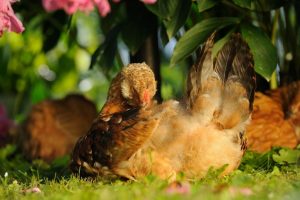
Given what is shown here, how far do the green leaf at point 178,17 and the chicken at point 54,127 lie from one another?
1.83 metres

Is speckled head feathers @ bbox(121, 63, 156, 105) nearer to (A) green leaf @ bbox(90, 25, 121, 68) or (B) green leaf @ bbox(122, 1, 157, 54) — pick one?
(B) green leaf @ bbox(122, 1, 157, 54)

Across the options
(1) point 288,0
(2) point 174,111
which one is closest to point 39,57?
(1) point 288,0

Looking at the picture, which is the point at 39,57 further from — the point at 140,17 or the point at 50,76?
the point at 140,17

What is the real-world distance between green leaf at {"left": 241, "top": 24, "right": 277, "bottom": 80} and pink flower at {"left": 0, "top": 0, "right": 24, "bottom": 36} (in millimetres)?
1311

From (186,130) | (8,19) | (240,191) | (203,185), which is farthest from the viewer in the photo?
(186,130)

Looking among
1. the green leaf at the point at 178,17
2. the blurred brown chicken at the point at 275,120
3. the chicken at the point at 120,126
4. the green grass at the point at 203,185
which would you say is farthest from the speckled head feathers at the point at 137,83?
the blurred brown chicken at the point at 275,120

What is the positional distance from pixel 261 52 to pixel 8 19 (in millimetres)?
1426

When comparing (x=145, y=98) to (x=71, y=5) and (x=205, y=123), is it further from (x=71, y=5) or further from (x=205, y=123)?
Answer: (x=71, y=5)

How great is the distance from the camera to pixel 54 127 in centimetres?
570

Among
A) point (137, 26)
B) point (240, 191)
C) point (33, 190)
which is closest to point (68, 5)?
point (33, 190)

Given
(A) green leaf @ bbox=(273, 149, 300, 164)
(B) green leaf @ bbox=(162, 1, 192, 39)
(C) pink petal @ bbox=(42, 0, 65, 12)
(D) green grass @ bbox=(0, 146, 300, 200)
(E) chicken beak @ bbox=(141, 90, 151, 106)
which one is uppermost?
(C) pink petal @ bbox=(42, 0, 65, 12)

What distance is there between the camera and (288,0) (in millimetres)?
4480

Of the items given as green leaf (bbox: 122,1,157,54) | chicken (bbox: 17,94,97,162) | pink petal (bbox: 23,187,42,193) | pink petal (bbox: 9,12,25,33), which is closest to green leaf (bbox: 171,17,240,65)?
green leaf (bbox: 122,1,157,54)

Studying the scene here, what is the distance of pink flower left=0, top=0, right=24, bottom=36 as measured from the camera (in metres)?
3.15
